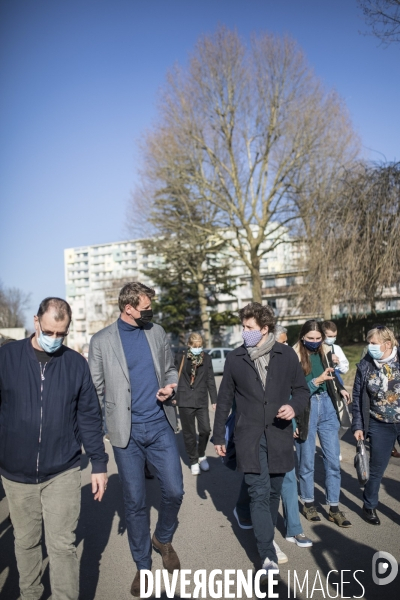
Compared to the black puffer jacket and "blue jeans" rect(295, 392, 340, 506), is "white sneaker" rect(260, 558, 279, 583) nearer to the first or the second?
"blue jeans" rect(295, 392, 340, 506)

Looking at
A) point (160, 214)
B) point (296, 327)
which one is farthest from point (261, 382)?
point (296, 327)

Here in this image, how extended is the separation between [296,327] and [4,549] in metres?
33.8

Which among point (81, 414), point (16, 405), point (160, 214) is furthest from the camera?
point (160, 214)

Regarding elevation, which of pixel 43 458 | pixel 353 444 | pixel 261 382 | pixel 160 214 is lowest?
pixel 353 444

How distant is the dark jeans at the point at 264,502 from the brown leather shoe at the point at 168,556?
0.69 m

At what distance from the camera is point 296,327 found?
38125mm

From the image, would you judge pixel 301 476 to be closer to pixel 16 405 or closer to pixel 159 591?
pixel 159 591

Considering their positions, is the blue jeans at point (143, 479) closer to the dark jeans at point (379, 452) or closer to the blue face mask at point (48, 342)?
the blue face mask at point (48, 342)

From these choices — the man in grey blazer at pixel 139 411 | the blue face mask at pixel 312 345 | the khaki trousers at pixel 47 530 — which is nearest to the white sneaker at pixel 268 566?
the man in grey blazer at pixel 139 411

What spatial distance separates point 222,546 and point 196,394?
3431 mm

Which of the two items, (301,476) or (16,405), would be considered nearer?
(16,405)

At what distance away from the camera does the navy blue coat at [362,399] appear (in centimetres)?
559

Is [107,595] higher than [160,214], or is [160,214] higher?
[160,214]

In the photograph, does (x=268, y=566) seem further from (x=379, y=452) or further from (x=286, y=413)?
(x=379, y=452)
